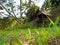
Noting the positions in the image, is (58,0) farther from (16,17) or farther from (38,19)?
(16,17)

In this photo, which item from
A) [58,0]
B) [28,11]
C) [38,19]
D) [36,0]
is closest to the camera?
[38,19]

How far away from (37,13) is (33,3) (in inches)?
342

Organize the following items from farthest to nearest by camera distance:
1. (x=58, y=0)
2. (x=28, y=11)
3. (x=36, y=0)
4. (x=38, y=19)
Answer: (x=36, y=0), (x=28, y=11), (x=58, y=0), (x=38, y=19)

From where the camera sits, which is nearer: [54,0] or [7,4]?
[54,0]

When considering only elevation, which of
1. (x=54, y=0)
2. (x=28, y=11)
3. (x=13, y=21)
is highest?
(x=54, y=0)

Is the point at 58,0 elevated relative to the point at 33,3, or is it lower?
elevated

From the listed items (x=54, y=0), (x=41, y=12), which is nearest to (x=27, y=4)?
(x=54, y=0)

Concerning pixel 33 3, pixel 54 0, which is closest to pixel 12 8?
pixel 33 3

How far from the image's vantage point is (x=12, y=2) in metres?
38.2

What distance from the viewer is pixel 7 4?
38.1 meters

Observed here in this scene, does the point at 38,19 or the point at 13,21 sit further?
the point at 13,21

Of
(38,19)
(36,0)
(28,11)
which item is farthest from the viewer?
(36,0)

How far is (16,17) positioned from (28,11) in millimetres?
3849

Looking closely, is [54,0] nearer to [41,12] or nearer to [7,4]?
[41,12]
